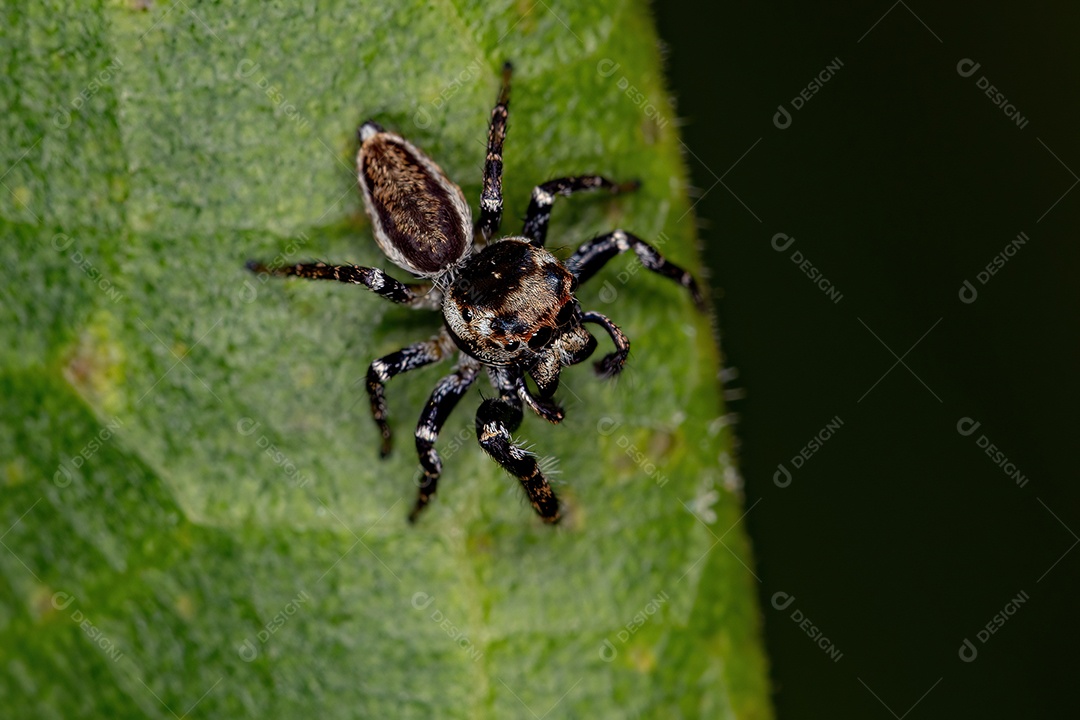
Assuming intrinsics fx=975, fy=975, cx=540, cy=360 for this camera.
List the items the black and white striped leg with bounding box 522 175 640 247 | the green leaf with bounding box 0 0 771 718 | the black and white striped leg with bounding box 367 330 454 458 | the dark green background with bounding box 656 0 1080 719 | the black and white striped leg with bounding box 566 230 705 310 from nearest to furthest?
the green leaf with bounding box 0 0 771 718, the black and white striped leg with bounding box 367 330 454 458, the black and white striped leg with bounding box 522 175 640 247, the black and white striped leg with bounding box 566 230 705 310, the dark green background with bounding box 656 0 1080 719

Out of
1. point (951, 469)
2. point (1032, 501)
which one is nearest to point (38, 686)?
point (951, 469)

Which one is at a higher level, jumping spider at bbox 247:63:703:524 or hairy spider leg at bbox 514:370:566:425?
jumping spider at bbox 247:63:703:524

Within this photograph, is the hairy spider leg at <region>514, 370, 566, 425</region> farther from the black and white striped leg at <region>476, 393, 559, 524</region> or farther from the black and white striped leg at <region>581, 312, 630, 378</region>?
the black and white striped leg at <region>581, 312, 630, 378</region>

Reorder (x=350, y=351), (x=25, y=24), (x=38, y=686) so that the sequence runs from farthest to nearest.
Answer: (x=350, y=351) < (x=38, y=686) < (x=25, y=24)

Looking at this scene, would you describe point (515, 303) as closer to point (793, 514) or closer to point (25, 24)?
point (793, 514)

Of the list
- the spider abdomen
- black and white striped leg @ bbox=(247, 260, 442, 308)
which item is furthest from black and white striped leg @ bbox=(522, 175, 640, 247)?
black and white striped leg @ bbox=(247, 260, 442, 308)

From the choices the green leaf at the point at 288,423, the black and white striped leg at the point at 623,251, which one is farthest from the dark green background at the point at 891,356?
the green leaf at the point at 288,423

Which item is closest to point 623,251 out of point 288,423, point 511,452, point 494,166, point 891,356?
point 494,166
